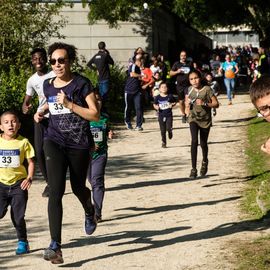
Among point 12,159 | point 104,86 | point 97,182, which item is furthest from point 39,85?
point 104,86

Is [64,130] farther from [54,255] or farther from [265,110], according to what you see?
[265,110]

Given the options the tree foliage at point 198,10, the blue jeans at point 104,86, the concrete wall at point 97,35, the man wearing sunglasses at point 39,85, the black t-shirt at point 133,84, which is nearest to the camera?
the man wearing sunglasses at point 39,85

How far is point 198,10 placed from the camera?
36.6m

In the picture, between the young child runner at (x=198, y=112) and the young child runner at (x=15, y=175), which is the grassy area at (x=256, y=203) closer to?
the young child runner at (x=198, y=112)

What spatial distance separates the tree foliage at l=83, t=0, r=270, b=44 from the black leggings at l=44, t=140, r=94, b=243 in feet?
68.8

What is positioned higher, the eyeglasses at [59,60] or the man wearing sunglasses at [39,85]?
the eyeglasses at [59,60]

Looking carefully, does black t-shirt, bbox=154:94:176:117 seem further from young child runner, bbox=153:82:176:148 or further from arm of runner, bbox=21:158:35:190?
arm of runner, bbox=21:158:35:190

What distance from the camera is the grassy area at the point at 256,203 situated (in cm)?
695

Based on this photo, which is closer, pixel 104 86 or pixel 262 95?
pixel 262 95

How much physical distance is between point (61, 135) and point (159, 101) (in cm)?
876

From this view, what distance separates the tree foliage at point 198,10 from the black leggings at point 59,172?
20985 mm

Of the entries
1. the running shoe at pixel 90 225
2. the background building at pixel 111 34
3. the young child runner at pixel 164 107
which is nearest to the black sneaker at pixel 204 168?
the young child runner at pixel 164 107

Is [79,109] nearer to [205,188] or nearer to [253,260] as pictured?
[253,260]

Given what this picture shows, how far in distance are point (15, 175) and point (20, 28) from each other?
43.3 feet
